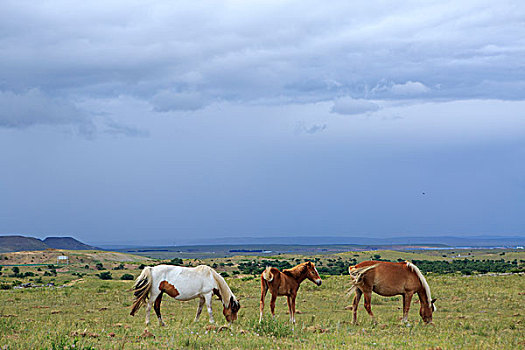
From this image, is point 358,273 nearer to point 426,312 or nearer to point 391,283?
point 391,283

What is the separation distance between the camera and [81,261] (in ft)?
267

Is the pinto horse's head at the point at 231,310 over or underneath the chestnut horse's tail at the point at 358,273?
underneath

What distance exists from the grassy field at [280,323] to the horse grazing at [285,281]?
2.89ft

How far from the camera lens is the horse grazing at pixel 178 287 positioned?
55.1 ft

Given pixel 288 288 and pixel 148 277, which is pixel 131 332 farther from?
pixel 288 288

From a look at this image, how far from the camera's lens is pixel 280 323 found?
14.6 metres

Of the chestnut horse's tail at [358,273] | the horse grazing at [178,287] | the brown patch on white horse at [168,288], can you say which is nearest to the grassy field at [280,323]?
the horse grazing at [178,287]

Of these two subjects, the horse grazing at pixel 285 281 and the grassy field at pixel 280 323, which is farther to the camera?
the horse grazing at pixel 285 281

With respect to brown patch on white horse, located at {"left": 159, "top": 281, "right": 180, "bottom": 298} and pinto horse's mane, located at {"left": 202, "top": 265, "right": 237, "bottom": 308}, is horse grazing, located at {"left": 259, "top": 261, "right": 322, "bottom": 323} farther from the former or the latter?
brown patch on white horse, located at {"left": 159, "top": 281, "right": 180, "bottom": 298}

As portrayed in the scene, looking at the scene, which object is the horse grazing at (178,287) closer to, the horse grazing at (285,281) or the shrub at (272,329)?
the horse grazing at (285,281)

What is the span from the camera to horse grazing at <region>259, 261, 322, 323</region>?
1767 cm

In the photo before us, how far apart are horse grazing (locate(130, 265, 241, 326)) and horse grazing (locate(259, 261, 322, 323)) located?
4.16 ft

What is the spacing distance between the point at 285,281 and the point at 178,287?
12.0 ft

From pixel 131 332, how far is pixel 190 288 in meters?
3.30
